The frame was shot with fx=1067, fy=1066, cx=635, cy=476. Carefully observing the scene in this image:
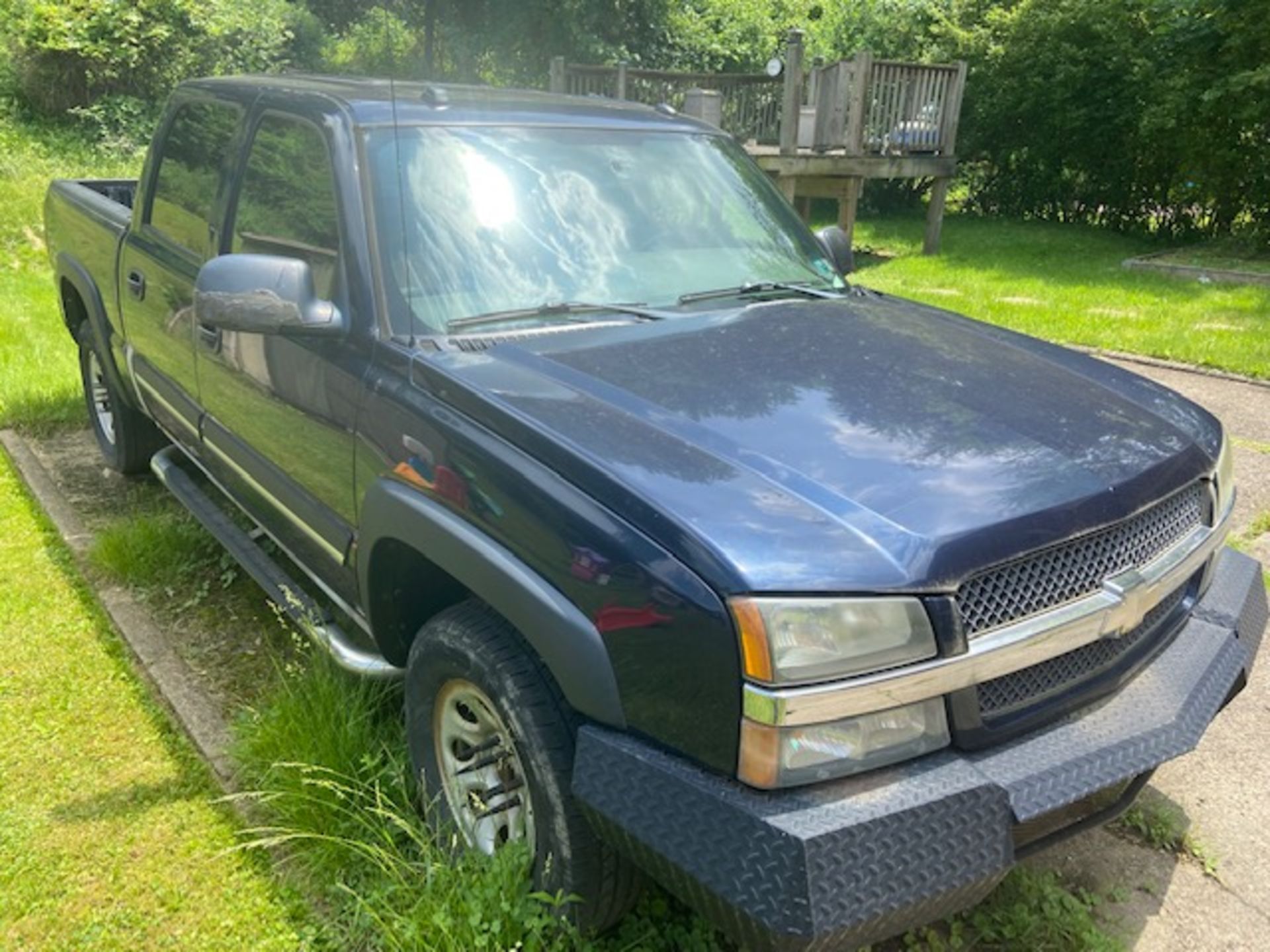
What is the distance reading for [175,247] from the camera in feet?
13.1

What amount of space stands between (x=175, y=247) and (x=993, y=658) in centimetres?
334

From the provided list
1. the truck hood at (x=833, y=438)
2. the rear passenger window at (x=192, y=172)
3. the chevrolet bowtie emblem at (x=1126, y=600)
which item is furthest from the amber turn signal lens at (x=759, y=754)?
the rear passenger window at (x=192, y=172)

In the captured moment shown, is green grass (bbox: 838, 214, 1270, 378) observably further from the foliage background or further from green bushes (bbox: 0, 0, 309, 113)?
green bushes (bbox: 0, 0, 309, 113)

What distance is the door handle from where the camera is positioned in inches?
167

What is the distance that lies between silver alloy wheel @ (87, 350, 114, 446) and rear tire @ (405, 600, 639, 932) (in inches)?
137

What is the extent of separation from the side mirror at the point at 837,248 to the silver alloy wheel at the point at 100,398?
3568 mm

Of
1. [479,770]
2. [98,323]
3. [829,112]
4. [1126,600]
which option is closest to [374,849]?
[479,770]


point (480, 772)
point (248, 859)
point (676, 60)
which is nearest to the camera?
point (480, 772)

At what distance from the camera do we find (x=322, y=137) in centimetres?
304

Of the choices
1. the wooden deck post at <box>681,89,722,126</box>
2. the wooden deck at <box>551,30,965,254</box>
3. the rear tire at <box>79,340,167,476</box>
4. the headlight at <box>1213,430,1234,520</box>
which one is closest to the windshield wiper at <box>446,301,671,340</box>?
the headlight at <box>1213,430,1234,520</box>

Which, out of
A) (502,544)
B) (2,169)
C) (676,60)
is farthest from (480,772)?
(676,60)

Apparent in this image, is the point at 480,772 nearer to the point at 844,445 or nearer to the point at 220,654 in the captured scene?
the point at 844,445

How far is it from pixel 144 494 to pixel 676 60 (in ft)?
55.6

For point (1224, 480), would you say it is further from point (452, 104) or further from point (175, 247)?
point (175, 247)
